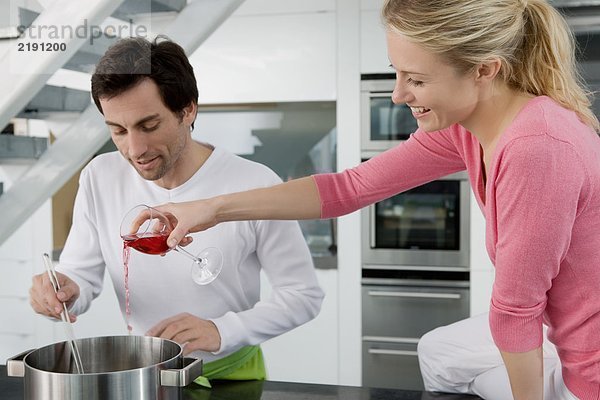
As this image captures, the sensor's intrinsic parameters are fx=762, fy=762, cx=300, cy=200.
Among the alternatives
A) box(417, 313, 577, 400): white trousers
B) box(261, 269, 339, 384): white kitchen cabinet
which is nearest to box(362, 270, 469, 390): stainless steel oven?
box(261, 269, 339, 384): white kitchen cabinet

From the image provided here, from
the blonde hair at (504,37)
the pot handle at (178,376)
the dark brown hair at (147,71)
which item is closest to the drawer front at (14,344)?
the dark brown hair at (147,71)

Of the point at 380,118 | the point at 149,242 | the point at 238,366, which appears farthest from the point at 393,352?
the point at 149,242

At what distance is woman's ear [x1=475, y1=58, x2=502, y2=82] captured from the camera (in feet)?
3.90

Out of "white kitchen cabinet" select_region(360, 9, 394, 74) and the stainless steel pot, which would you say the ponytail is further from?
"white kitchen cabinet" select_region(360, 9, 394, 74)

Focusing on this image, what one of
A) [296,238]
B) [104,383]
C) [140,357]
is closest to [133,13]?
[296,238]

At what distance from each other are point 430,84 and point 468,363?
528 millimetres

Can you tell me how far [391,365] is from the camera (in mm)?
3445

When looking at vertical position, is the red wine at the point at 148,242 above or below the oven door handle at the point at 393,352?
above

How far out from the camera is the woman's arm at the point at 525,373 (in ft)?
3.89

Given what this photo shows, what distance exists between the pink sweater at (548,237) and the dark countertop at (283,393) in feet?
0.83

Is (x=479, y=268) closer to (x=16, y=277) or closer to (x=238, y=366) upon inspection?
(x=238, y=366)

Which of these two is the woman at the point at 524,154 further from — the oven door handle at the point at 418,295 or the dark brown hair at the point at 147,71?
the oven door handle at the point at 418,295

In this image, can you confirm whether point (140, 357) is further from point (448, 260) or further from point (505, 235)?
point (448, 260)

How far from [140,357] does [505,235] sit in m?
0.59
